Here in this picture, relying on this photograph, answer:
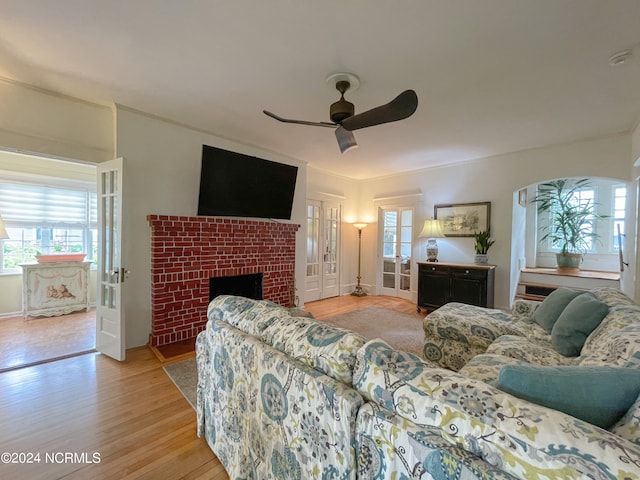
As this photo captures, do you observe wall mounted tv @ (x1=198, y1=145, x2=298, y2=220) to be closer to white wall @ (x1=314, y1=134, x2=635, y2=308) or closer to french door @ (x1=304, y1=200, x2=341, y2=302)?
french door @ (x1=304, y1=200, x2=341, y2=302)

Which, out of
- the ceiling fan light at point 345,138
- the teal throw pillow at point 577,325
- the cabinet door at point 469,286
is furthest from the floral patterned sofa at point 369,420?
the cabinet door at point 469,286

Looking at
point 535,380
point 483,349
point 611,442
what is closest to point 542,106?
point 483,349

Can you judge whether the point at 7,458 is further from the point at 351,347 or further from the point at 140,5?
the point at 140,5

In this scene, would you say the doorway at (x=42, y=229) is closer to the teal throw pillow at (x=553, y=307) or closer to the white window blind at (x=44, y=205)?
the white window blind at (x=44, y=205)

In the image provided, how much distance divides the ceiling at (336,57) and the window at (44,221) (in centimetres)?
263

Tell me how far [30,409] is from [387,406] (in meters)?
2.59

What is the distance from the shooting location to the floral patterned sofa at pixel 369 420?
62cm

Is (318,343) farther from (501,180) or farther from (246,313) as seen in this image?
(501,180)

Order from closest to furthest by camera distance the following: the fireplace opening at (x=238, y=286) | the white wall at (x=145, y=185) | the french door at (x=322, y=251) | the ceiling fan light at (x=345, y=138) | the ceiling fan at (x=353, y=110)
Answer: the ceiling fan at (x=353, y=110) < the ceiling fan light at (x=345, y=138) < the white wall at (x=145, y=185) < the fireplace opening at (x=238, y=286) < the french door at (x=322, y=251)

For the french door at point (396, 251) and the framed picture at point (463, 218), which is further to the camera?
the french door at point (396, 251)

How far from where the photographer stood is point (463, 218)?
4.70 meters

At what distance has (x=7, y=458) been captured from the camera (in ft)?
5.11

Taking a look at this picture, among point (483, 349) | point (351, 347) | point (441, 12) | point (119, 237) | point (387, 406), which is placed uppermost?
point (441, 12)

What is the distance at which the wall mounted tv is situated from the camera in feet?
11.4
